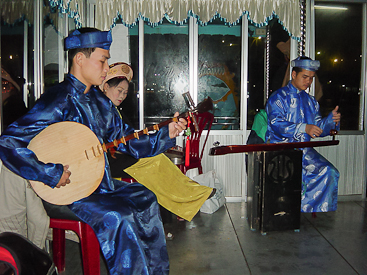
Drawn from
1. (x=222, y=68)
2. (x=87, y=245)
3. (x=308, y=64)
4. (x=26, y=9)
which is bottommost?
(x=87, y=245)

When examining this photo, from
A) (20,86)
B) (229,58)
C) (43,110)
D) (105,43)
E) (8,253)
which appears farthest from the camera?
(229,58)

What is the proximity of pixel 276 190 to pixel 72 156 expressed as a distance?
1.84m

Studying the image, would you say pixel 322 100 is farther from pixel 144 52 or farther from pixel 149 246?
pixel 149 246

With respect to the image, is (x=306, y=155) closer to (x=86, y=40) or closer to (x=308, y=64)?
(x=308, y=64)

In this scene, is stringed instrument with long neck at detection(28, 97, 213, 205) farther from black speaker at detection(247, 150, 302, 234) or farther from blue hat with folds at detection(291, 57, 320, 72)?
blue hat with folds at detection(291, 57, 320, 72)

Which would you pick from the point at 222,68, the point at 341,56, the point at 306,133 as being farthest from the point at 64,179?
the point at 341,56

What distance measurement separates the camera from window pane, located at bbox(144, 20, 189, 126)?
4.23m

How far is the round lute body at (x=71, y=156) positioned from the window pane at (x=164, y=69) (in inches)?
102

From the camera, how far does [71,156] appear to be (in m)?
1.72

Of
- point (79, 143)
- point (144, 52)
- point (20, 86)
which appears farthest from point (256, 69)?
point (79, 143)

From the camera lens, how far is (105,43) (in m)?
1.87

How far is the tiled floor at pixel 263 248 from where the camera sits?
2320 millimetres

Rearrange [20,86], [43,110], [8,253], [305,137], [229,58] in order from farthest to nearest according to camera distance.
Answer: [229,58]
[305,137]
[20,86]
[43,110]
[8,253]

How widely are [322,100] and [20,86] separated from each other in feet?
10.9
